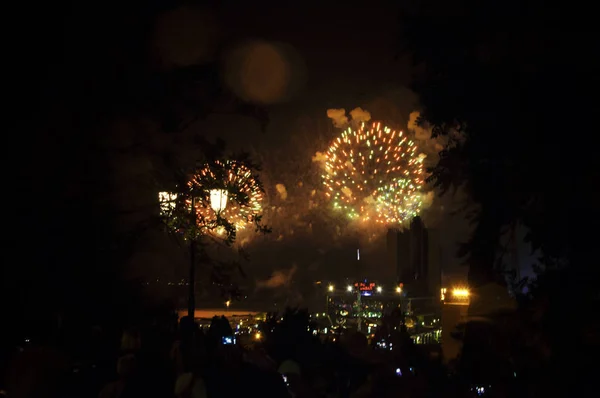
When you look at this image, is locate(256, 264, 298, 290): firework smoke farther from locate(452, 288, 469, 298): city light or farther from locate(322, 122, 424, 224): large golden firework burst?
locate(452, 288, 469, 298): city light

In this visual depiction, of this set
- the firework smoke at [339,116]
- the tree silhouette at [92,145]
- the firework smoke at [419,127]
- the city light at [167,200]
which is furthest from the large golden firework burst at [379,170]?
the tree silhouette at [92,145]

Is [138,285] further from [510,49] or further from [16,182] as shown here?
[510,49]

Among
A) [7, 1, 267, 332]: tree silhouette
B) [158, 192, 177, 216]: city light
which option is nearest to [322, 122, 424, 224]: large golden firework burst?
[158, 192, 177, 216]: city light

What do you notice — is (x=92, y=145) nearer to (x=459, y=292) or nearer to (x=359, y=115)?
(x=459, y=292)

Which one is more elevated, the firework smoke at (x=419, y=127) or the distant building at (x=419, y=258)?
the firework smoke at (x=419, y=127)

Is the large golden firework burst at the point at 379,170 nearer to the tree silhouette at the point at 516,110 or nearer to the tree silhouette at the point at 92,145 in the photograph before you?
the tree silhouette at the point at 92,145

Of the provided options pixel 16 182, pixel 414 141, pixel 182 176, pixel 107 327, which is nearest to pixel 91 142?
pixel 16 182
